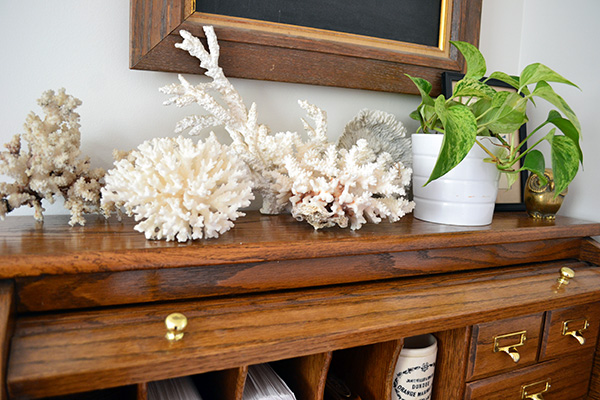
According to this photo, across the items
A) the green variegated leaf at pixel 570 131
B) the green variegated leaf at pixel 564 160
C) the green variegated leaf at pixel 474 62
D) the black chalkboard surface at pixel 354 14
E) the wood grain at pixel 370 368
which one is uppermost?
the black chalkboard surface at pixel 354 14

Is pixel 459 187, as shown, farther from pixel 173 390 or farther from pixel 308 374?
pixel 173 390

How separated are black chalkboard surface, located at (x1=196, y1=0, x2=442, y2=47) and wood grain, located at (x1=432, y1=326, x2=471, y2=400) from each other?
0.58 m

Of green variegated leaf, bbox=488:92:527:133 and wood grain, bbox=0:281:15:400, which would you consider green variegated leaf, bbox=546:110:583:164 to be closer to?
green variegated leaf, bbox=488:92:527:133

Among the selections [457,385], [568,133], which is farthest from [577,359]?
[568,133]

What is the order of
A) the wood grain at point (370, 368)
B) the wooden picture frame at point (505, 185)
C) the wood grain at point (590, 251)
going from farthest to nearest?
the wooden picture frame at point (505, 185)
the wood grain at point (590, 251)
the wood grain at point (370, 368)

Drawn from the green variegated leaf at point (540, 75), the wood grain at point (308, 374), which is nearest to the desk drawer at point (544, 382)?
the wood grain at point (308, 374)

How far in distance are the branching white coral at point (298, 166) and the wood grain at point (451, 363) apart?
0.19 m

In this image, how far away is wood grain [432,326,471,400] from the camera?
22.4 inches

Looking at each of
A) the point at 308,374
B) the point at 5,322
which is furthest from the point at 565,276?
the point at 5,322

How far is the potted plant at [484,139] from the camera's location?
0.62 metres

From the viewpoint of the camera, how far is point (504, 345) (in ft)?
1.97

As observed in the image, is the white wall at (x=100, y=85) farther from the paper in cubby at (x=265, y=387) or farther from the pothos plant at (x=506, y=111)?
the paper in cubby at (x=265, y=387)

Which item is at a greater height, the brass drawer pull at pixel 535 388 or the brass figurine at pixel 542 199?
the brass figurine at pixel 542 199

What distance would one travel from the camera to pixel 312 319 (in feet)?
1.50
